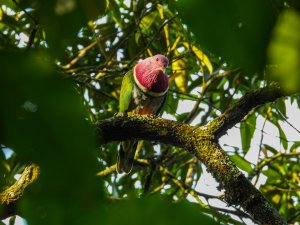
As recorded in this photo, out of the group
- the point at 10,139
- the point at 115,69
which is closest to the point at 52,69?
the point at 10,139

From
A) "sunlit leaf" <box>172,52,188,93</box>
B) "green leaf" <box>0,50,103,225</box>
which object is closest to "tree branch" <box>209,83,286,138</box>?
"sunlit leaf" <box>172,52,188,93</box>

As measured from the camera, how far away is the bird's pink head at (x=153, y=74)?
349 cm

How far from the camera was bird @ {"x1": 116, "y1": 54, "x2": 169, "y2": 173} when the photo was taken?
3.42 metres

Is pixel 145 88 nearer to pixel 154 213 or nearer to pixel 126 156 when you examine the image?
pixel 126 156

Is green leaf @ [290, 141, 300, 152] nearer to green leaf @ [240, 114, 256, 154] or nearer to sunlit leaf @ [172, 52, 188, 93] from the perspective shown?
green leaf @ [240, 114, 256, 154]

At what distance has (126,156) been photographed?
3209 mm

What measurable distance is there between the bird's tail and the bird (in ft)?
0.08

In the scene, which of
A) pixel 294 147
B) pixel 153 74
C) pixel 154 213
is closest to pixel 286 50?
pixel 154 213

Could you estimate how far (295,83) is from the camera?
304mm

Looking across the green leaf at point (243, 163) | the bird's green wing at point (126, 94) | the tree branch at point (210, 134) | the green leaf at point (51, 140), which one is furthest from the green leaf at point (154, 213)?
the green leaf at point (243, 163)

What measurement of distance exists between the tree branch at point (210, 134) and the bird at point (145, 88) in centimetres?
104

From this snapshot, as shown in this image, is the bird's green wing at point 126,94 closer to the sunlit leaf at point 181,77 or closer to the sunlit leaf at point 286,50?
the sunlit leaf at point 181,77

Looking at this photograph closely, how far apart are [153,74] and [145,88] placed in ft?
0.35

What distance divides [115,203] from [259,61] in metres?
0.11
